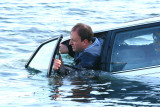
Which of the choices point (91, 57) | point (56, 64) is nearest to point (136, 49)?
point (91, 57)

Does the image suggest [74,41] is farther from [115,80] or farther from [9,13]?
[9,13]

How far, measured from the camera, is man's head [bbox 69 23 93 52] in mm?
9070

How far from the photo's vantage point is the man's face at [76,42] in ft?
30.0

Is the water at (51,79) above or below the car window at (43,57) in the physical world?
below

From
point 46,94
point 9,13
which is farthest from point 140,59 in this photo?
point 9,13

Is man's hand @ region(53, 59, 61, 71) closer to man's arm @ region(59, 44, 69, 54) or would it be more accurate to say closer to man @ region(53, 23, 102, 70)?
man @ region(53, 23, 102, 70)

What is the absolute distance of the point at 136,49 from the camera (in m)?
8.52

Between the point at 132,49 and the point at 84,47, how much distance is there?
1.01m

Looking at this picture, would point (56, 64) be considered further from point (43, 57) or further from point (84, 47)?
point (43, 57)

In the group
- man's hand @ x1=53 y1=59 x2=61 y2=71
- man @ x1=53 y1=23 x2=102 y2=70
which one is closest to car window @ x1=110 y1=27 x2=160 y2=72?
man @ x1=53 y1=23 x2=102 y2=70

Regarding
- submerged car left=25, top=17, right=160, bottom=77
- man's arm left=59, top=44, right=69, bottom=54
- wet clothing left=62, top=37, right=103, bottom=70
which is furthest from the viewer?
man's arm left=59, top=44, right=69, bottom=54

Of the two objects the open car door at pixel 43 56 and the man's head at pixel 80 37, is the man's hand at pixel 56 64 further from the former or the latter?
the open car door at pixel 43 56

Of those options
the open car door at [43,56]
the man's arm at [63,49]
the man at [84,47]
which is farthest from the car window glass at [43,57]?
the man at [84,47]

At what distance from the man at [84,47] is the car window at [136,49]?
36 cm
